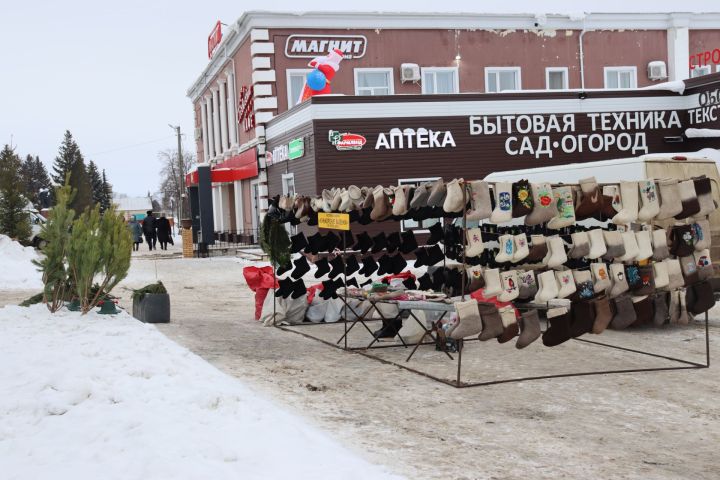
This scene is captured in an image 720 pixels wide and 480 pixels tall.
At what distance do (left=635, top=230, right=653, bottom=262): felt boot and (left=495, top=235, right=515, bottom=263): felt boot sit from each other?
1494mm

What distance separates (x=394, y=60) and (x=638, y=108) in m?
8.77

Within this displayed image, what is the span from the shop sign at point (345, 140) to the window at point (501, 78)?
894 cm

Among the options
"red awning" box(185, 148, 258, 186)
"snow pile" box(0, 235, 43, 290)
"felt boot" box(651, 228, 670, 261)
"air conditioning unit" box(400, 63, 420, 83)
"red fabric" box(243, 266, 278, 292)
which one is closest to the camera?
"felt boot" box(651, 228, 670, 261)

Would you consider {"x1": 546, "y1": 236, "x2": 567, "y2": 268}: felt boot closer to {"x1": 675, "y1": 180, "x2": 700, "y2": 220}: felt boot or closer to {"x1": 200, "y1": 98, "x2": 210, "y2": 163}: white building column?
{"x1": 675, "y1": 180, "x2": 700, "y2": 220}: felt boot

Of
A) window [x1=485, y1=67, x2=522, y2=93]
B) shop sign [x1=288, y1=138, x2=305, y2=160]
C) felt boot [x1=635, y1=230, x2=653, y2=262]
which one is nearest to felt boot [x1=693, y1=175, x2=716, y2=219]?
felt boot [x1=635, y1=230, x2=653, y2=262]

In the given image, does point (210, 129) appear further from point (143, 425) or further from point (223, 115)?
point (143, 425)

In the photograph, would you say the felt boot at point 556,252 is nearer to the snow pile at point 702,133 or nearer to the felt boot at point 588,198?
the felt boot at point 588,198

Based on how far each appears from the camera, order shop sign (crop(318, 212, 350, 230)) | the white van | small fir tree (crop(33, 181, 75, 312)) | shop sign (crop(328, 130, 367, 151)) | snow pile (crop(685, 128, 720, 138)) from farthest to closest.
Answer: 1. snow pile (crop(685, 128, 720, 138))
2. shop sign (crop(328, 130, 367, 151))
3. small fir tree (crop(33, 181, 75, 312))
4. the white van
5. shop sign (crop(318, 212, 350, 230))

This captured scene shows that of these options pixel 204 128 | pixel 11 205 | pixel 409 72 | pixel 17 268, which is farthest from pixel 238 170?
pixel 204 128

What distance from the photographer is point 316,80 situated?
89.8ft

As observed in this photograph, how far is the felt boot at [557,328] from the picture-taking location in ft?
28.7

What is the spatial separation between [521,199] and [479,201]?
0.47m

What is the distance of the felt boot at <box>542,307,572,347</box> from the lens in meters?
8.73

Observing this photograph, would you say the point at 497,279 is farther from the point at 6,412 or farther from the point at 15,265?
the point at 15,265
